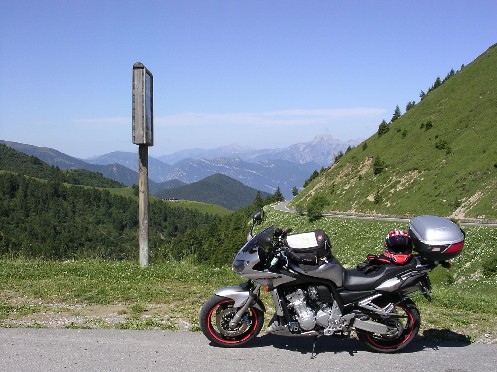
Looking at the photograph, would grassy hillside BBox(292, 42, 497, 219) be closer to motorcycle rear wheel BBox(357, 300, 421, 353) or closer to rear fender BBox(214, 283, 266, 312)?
motorcycle rear wheel BBox(357, 300, 421, 353)

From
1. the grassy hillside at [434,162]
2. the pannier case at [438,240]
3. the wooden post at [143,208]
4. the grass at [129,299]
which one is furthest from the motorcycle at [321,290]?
the grassy hillside at [434,162]

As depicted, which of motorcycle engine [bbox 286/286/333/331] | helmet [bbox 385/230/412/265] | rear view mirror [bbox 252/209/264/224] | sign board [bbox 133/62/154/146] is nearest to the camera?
motorcycle engine [bbox 286/286/333/331]

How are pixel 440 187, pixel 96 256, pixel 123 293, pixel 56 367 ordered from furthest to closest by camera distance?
pixel 440 187
pixel 96 256
pixel 123 293
pixel 56 367

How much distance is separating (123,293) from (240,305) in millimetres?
3738

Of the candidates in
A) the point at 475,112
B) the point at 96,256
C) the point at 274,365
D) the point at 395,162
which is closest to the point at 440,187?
the point at 395,162

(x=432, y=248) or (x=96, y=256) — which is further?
(x=96, y=256)

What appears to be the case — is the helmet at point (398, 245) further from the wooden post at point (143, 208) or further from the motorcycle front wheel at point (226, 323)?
the wooden post at point (143, 208)

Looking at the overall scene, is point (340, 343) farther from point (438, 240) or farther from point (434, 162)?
point (434, 162)

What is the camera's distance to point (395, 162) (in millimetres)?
116062

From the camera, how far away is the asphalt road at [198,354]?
20.2 feet

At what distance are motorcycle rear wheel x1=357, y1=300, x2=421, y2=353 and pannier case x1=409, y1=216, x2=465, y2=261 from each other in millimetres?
860

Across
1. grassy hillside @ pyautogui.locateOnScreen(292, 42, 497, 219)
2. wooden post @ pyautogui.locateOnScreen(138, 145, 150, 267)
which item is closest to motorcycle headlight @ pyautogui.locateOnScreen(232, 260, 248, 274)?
wooden post @ pyautogui.locateOnScreen(138, 145, 150, 267)

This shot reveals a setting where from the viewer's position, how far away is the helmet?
24.4 feet

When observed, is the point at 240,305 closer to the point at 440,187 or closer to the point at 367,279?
the point at 367,279
